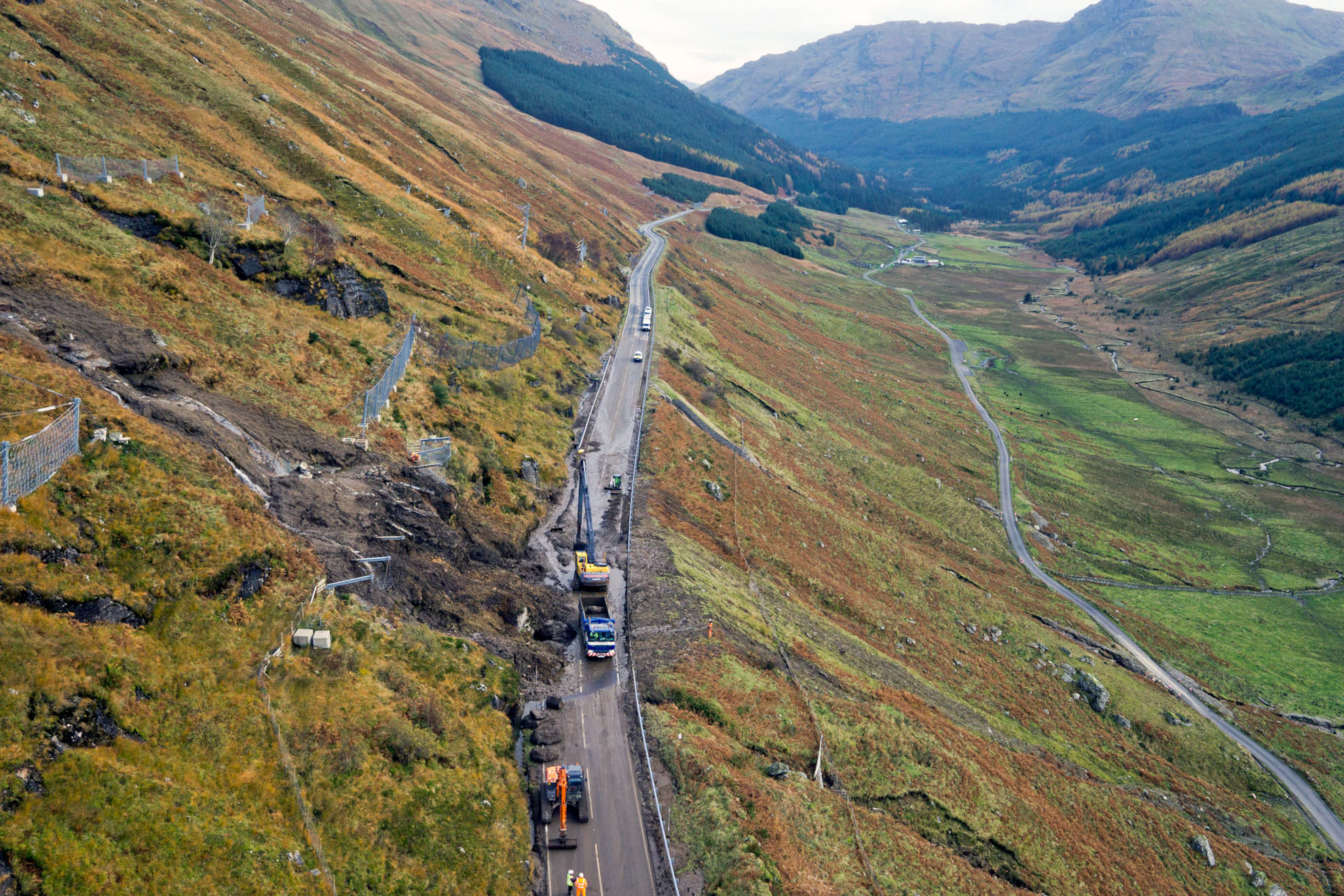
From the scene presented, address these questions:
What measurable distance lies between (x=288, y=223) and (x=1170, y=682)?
82.7 metres

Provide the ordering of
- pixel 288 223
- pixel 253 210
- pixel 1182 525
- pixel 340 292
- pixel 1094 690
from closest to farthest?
pixel 253 210
pixel 288 223
pixel 340 292
pixel 1094 690
pixel 1182 525

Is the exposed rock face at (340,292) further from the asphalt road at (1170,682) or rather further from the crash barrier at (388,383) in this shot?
the asphalt road at (1170,682)

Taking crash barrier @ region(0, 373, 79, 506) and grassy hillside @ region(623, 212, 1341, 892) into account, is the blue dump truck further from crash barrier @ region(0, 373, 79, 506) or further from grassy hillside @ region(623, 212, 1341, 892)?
crash barrier @ region(0, 373, 79, 506)

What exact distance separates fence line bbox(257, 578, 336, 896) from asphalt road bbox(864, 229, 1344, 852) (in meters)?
66.1

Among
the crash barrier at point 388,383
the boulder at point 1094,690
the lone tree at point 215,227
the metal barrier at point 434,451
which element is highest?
the lone tree at point 215,227

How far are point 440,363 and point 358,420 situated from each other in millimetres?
12173

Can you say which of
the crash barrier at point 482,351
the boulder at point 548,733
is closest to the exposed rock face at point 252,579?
the boulder at point 548,733

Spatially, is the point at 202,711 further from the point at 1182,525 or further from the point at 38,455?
the point at 1182,525

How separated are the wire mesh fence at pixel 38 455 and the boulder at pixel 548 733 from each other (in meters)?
19.7

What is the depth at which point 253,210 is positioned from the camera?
47156 millimetres

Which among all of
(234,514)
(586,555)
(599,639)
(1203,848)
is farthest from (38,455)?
(1203,848)

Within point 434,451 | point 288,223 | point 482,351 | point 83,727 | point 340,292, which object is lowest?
point 83,727

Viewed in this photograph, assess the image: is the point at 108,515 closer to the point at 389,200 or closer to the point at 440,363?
the point at 440,363

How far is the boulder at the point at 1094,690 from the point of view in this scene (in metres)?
57.0
